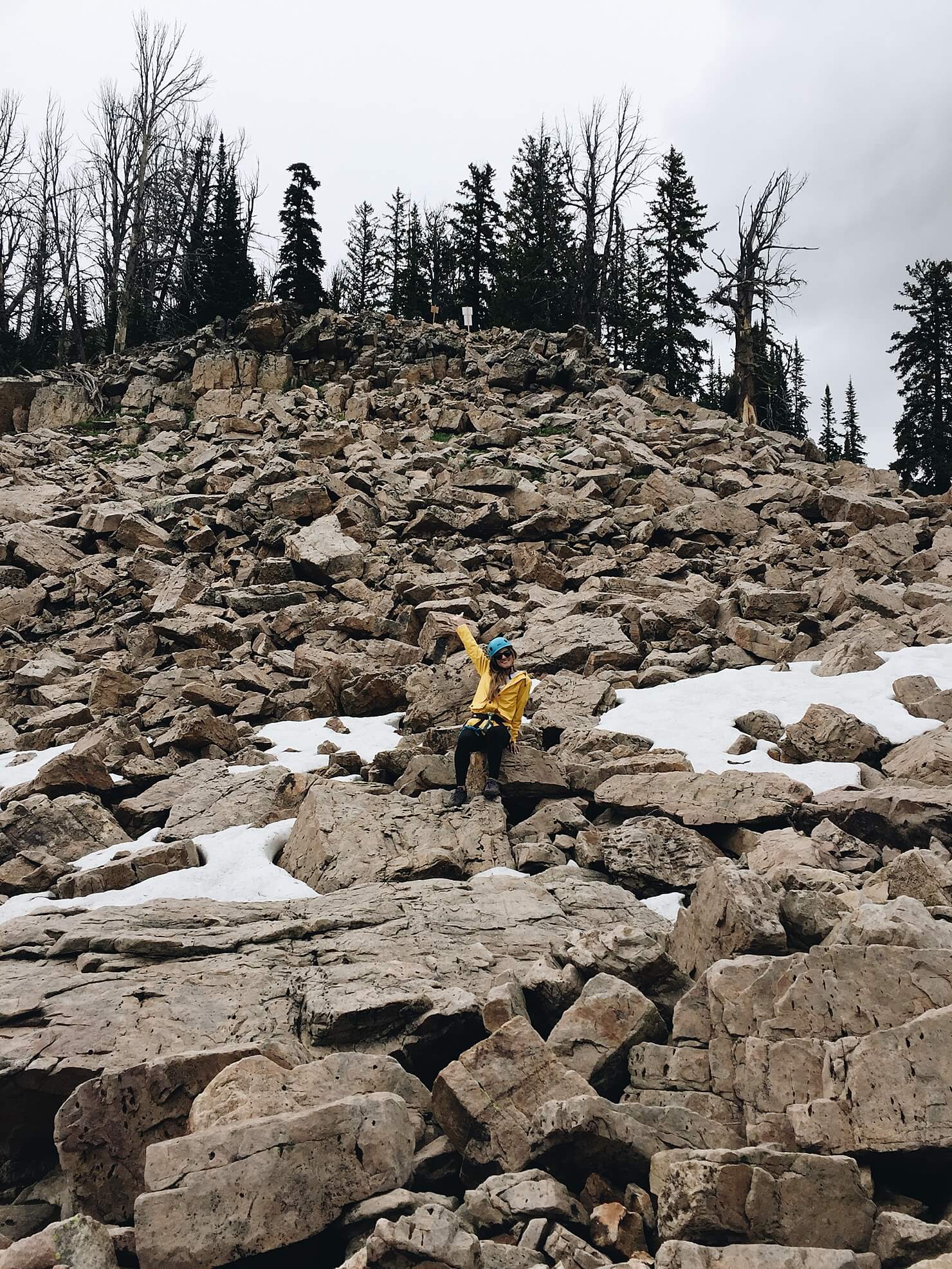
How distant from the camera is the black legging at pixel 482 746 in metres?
7.34

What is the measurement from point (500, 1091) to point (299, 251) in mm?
34700

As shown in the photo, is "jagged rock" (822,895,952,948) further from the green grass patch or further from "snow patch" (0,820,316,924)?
the green grass patch

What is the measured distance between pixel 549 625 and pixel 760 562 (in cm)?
471

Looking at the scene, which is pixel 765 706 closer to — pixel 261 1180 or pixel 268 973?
Answer: pixel 268 973

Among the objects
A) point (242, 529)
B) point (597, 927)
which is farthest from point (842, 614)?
point (242, 529)

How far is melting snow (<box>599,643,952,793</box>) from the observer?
7.71m

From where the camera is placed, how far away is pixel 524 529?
1589cm

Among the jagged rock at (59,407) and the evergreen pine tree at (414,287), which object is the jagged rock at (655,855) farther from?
the evergreen pine tree at (414,287)

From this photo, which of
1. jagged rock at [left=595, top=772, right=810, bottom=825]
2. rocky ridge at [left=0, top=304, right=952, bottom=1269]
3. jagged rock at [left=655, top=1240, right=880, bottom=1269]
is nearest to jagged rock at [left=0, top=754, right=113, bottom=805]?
rocky ridge at [left=0, top=304, right=952, bottom=1269]

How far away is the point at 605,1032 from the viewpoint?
3.81m

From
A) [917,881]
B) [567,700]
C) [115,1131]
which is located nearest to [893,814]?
[917,881]

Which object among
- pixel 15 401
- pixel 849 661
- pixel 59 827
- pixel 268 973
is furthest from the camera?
pixel 15 401

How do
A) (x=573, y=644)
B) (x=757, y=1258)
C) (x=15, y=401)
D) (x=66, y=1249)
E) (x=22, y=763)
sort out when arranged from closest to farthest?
(x=757, y=1258) < (x=66, y=1249) < (x=22, y=763) < (x=573, y=644) < (x=15, y=401)

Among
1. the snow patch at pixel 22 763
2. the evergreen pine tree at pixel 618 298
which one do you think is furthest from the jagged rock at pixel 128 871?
the evergreen pine tree at pixel 618 298
